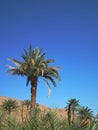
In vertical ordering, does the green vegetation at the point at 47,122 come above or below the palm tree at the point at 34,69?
below

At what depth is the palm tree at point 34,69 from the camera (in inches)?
1533

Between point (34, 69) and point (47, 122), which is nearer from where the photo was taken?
point (47, 122)

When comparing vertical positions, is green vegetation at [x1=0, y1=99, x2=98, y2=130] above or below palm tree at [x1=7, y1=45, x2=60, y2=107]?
below

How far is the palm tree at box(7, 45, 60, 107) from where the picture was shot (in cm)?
3895

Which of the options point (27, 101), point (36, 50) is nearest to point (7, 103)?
point (27, 101)

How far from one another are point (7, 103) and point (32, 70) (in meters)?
33.0

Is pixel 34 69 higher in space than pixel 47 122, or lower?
higher

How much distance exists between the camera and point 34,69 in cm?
3925

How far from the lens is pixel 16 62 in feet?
132

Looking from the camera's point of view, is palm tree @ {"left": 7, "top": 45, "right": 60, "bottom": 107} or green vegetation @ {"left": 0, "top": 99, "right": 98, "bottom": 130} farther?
palm tree @ {"left": 7, "top": 45, "right": 60, "bottom": 107}

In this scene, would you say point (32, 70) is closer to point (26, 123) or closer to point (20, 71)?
point (20, 71)

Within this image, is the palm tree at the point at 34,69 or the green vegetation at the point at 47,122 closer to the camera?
the green vegetation at the point at 47,122

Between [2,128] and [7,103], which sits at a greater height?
[7,103]

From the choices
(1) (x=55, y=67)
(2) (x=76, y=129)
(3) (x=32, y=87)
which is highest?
(1) (x=55, y=67)
